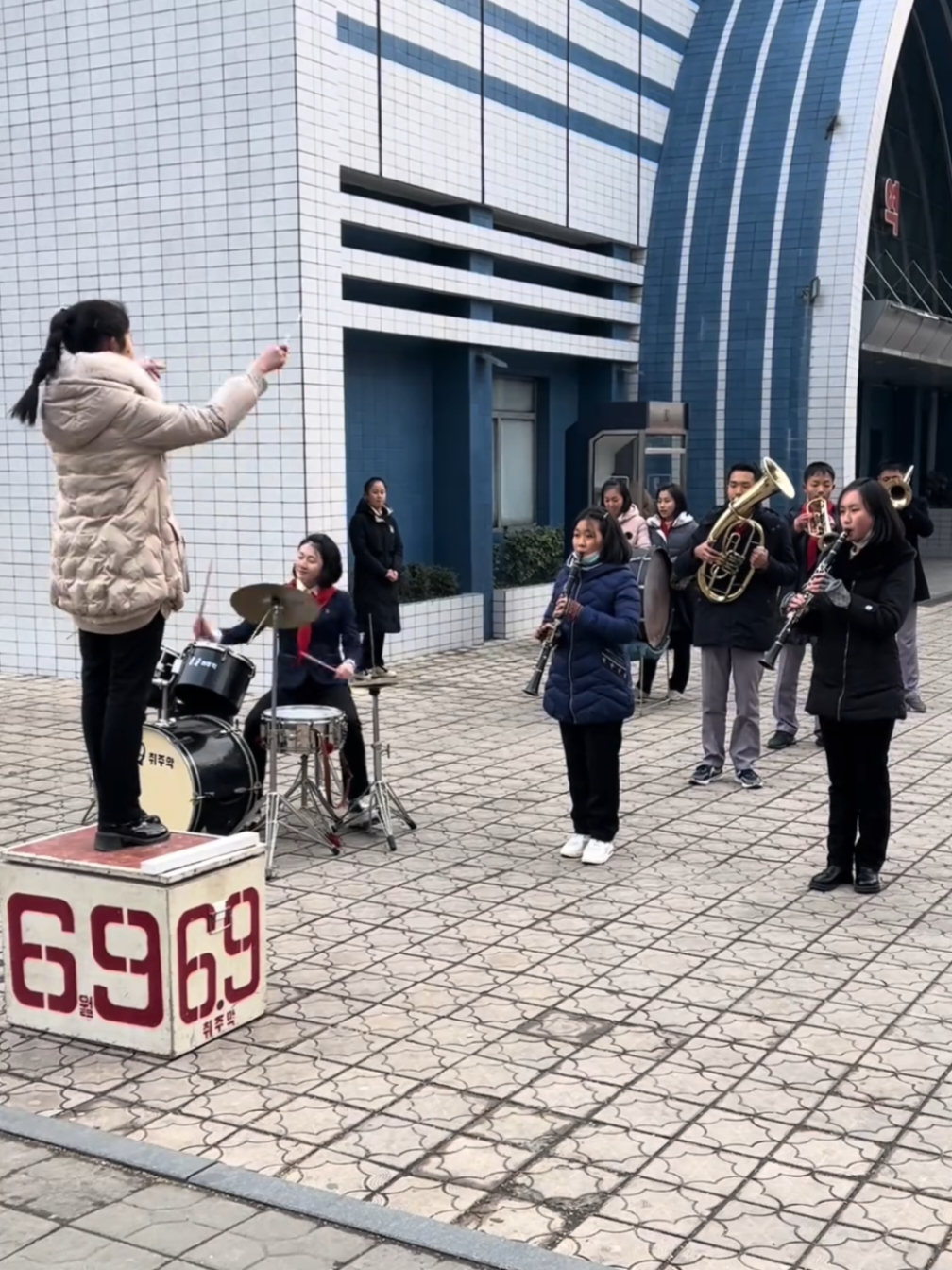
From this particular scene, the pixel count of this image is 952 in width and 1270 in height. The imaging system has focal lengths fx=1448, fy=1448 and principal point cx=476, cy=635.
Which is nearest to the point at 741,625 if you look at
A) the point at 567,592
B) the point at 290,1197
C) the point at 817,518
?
the point at 817,518

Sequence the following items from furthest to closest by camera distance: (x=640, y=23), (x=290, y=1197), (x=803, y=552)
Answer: (x=640, y=23), (x=803, y=552), (x=290, y=1197)

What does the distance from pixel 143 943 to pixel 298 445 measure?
7.27 meters

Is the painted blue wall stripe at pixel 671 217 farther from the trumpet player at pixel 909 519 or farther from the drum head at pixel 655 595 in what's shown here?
the drum head at pixel 655 595

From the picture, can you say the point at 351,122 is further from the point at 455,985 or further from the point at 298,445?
the point at 455,985

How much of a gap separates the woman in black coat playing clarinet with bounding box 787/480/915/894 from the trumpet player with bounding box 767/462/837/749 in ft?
8.90

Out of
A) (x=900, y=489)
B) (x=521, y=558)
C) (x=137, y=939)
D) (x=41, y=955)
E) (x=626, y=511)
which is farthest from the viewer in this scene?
(x=521, y=558)

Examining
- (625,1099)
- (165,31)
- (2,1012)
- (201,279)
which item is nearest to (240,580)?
(201,279)

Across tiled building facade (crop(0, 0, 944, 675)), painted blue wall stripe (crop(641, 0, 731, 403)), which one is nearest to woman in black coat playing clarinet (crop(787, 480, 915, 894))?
tiled building facade (crop(0, 0, 944, 675))

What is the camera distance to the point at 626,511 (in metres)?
11.7

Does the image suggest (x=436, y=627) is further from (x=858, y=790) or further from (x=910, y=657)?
(x=858, y=790)

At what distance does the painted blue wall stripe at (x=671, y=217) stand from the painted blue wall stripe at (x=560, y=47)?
13.1 inches

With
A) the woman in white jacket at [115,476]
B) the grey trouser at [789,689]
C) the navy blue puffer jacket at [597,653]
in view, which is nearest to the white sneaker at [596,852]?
the navy blue puffer jacket at [597,653]

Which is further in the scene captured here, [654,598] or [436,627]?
[436,627]

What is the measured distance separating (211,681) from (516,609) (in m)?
8.33
